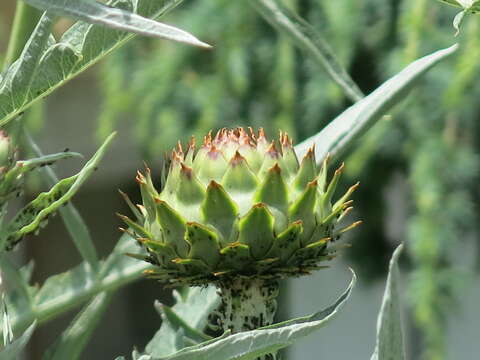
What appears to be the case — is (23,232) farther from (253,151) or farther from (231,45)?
(231,45)

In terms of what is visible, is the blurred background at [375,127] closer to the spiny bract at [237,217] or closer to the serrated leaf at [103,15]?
the spiny bract at [237,217]

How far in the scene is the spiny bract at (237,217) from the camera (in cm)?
44

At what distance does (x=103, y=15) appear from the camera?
1.12 feet

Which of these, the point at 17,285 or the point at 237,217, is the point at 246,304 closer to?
the point at 237,217

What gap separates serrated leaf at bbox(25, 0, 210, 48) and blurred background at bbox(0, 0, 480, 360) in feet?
5.91

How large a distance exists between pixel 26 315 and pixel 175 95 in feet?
7.67

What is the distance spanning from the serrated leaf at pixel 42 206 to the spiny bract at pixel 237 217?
3 centimetres

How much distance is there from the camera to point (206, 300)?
1.84 feet

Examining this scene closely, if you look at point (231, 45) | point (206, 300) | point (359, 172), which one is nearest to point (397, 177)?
point (359, 172)

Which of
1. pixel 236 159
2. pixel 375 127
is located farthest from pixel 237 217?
pixel 375 127

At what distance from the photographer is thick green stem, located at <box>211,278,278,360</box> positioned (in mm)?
448

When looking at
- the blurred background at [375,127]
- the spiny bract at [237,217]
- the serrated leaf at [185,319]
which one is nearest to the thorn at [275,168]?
the spiny bract at [237,217]

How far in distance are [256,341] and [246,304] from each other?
9 centimetres

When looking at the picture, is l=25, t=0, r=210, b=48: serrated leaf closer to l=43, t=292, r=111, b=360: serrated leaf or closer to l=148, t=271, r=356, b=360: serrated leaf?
l=148, t=271, r=356, b=360: serrated leaf
